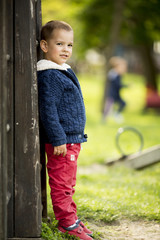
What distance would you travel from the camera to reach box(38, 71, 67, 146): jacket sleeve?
2.98m

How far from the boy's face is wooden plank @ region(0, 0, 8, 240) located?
53 cm

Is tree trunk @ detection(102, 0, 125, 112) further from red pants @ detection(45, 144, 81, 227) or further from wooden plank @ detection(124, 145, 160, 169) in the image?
red pants @ detection(45, 144, 81, 227)

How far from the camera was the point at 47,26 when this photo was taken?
3.16 metres

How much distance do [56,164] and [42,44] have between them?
97 centimetres

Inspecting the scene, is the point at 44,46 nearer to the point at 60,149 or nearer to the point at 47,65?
the point at 47,65

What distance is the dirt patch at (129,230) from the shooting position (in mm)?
3424

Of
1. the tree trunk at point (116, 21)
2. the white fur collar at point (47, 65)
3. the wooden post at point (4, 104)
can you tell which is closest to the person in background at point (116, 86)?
the tree trunk at point (116, 21)

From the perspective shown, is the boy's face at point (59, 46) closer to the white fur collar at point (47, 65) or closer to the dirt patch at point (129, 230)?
the white fur collar at point (47, 65)

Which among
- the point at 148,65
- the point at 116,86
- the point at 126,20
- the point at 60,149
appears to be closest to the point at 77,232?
the point at 60,149

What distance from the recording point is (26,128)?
9.35 feet

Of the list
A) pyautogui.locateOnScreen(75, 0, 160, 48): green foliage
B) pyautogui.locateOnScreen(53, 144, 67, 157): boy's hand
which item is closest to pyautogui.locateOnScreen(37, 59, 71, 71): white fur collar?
pyautogui.locateOnScreen(53, 144, 67, 157): boy's hand

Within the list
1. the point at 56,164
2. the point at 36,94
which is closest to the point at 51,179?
the point at 56,164

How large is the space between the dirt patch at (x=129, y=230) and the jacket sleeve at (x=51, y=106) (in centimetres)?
103

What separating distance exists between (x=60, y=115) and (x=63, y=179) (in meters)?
0.51
